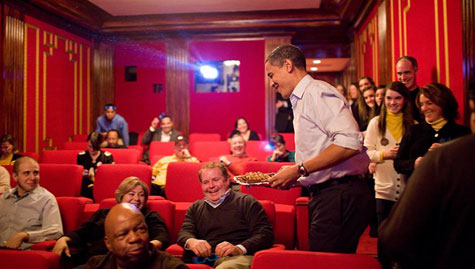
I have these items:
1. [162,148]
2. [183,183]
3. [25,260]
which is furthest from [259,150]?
[25,260]

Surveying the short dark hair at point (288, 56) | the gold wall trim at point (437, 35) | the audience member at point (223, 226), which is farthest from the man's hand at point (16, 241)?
the gold wall trim at point (437, 35)

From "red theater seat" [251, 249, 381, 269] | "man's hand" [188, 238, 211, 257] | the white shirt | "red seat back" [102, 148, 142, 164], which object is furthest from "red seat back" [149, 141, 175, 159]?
"red theater seat" [251, 249, 381, 269]

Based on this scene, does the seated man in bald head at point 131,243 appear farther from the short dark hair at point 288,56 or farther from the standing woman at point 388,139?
the standing woman at point 388,139

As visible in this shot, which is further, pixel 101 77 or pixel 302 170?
pixel 101 77

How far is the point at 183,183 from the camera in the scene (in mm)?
3018

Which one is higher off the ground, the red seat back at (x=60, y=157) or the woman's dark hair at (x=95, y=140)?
the woman's dark hair at (x=95, y=140)

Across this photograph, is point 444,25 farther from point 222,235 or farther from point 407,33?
point 222,235

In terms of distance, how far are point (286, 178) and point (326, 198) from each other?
157 millimetres

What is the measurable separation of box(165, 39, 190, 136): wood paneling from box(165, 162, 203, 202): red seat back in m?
3.96

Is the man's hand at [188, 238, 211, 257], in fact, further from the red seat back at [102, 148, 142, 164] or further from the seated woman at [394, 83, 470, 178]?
the red seat back at [102, 148, 142, 164]

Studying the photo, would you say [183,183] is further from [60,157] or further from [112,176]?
[60,157]

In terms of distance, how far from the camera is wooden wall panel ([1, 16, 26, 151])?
15.9 feet

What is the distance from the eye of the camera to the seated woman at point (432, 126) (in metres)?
2.04

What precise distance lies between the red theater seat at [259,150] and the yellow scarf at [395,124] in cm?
219
